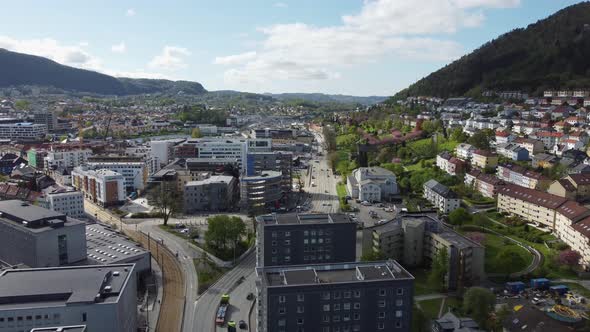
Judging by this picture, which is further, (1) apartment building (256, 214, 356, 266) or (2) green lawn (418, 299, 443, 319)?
(1) apartment building (256, 214, 356, 266)

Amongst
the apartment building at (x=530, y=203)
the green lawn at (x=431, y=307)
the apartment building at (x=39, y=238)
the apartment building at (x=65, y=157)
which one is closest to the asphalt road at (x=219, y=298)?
the apartment building at (x=39, y=238)

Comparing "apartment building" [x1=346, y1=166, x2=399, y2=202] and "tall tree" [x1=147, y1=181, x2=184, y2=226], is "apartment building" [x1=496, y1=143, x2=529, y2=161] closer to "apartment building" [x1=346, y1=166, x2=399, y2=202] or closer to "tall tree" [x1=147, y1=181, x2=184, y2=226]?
"apartment building" [x1=346, y1=166, x2=399, y2=202]

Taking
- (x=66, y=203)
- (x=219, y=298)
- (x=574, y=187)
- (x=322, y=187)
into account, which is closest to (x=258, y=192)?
(x=322, y=187)

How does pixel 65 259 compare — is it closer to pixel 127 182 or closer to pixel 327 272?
pixel 327 272

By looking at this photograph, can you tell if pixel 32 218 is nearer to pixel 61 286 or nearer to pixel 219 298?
pixel 61 286

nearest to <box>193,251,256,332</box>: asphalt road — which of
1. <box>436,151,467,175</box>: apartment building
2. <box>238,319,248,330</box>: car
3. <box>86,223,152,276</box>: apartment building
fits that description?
<box>238,319,248,330</box>: car

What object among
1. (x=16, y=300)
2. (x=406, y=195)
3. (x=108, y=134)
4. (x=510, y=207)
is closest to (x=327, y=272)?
(x=16, y=300)
